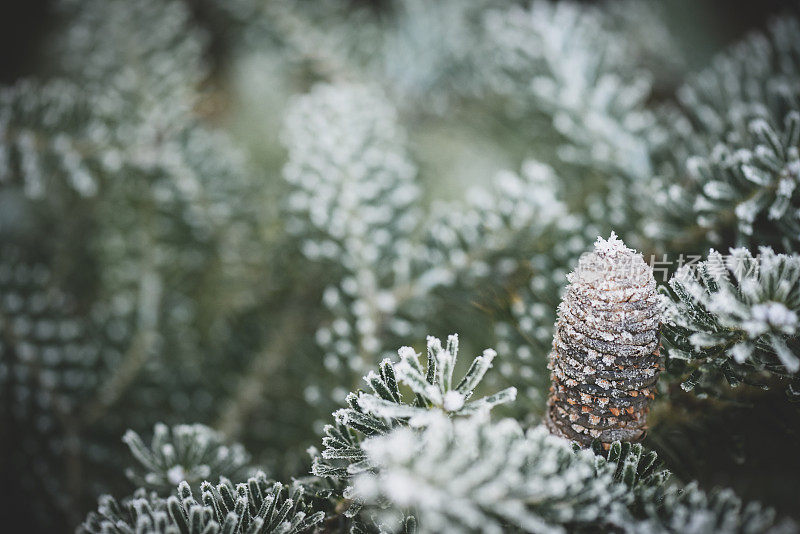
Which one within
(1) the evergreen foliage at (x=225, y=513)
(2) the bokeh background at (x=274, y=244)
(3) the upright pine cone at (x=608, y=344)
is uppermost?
(2) the bokeh background at (x=274, y=244)

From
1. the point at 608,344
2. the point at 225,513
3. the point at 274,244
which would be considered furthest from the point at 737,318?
the point at 274,244

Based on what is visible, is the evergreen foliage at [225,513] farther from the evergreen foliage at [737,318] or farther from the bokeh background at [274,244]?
the evergreen foliage at [737,318]

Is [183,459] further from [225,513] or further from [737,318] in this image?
[737,318]

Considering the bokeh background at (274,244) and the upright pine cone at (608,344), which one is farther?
the bokeh background at (274,244)

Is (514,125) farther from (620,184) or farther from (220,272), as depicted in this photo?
(220,272)

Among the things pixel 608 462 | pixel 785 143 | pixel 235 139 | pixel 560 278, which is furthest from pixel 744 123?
pixel 235 139

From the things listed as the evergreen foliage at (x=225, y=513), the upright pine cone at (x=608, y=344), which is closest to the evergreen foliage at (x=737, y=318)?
the upright pine cone at (x=608, y=344)

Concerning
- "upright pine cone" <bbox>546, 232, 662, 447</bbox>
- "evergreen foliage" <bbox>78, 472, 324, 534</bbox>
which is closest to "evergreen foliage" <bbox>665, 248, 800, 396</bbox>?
"upright pine cone" <bbox>546, 232, 662, 447</bbox>

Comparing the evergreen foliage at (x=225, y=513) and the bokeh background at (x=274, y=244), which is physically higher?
the bokeh background at (x=274, y=244)
